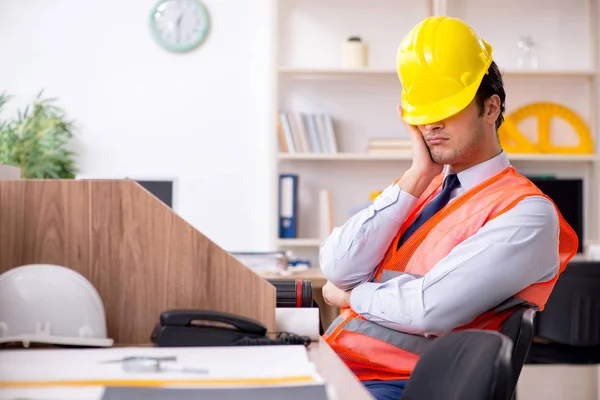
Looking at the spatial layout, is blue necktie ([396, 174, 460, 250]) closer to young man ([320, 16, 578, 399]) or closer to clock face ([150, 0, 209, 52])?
young man ([320, 16, 578, 399])

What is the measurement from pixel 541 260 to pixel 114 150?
129 inches

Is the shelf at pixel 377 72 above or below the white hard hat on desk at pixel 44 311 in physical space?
above

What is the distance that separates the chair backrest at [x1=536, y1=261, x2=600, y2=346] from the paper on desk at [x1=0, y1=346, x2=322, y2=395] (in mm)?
2223

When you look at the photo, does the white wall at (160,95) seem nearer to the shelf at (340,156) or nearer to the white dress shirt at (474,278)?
the shelf at (340,156)

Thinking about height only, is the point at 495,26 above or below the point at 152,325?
above

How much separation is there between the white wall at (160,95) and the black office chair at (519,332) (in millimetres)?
3036

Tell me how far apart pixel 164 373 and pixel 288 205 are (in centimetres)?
338

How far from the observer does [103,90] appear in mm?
4504

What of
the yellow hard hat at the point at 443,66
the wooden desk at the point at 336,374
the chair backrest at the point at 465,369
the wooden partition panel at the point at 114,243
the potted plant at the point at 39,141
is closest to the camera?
the wooden desk at the point at 336,374

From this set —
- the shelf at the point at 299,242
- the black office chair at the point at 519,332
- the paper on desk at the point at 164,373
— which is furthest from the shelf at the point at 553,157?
the paper on desk at the point at 164,373

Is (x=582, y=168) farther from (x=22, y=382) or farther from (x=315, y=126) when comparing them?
(x=22, y=382)

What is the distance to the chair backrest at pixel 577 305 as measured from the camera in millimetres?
3107

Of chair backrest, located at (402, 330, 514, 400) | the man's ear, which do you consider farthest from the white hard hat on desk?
the man's ear

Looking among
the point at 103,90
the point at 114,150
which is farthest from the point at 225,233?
the point at 103,90
